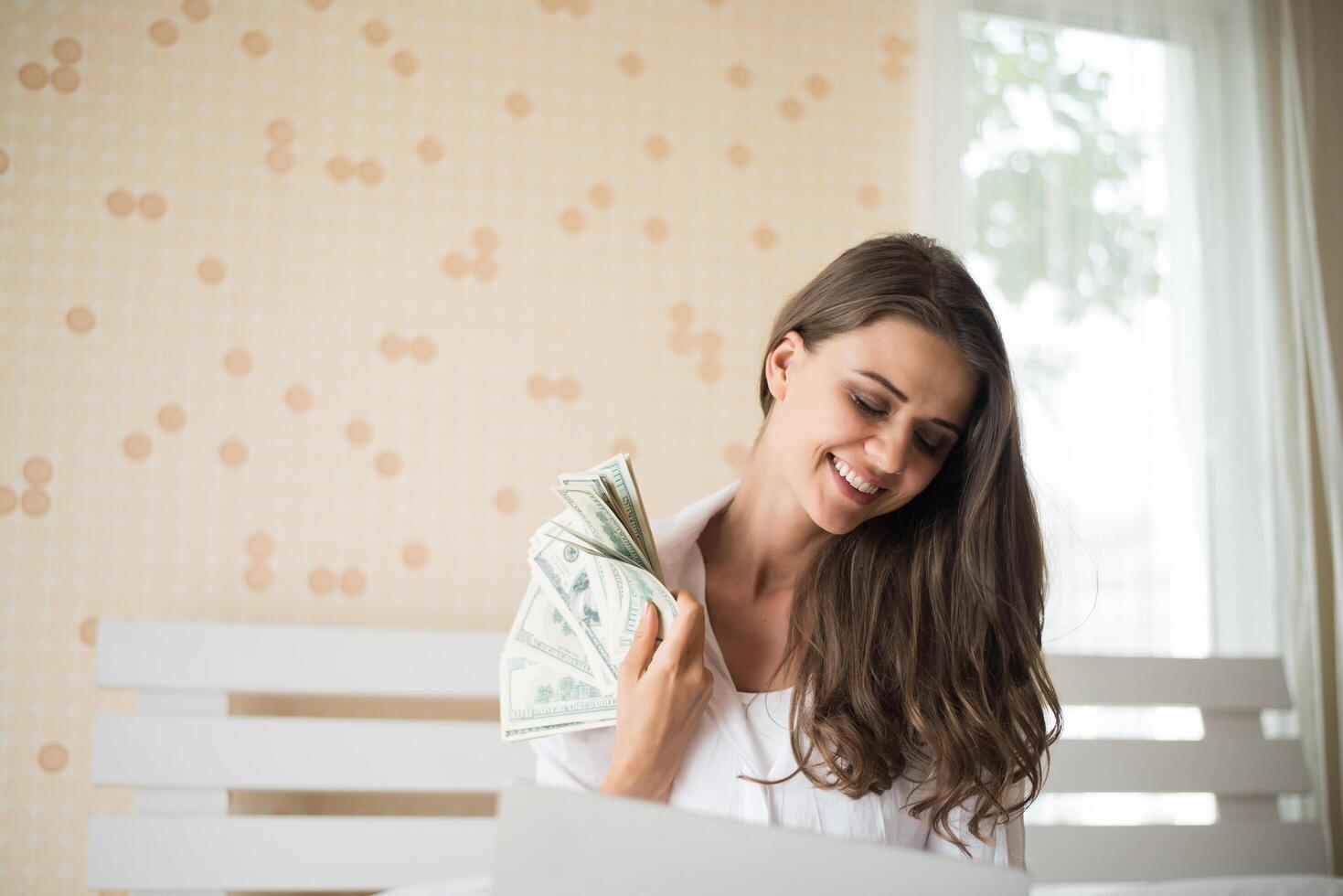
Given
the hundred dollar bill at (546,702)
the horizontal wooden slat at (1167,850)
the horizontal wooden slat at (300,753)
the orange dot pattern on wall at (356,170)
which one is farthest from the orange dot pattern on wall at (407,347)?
the horizontal wooden slat at (1167,850)

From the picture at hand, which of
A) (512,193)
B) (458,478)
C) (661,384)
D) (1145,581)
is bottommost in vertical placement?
(1145,581)

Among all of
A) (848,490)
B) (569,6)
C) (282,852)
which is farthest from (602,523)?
(569,6)

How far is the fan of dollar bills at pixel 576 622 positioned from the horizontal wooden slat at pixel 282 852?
73 centimetres

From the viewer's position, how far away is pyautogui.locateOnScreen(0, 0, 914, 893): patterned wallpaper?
1857 mm

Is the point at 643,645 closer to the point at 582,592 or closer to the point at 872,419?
the point at 582,592

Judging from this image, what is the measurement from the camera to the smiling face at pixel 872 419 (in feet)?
3.72

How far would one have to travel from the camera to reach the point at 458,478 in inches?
79.1

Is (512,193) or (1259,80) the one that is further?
(1259,80)

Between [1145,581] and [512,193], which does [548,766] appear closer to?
[512,193]

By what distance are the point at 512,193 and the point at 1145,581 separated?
5.51ft


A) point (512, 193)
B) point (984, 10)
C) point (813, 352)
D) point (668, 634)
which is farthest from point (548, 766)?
point (984, 10)

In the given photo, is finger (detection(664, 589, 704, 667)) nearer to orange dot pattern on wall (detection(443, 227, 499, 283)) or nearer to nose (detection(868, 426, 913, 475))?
nose (detection(868, 426, 913, 475))

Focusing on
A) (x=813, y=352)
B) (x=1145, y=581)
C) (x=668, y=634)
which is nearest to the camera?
(x=668, y=634)

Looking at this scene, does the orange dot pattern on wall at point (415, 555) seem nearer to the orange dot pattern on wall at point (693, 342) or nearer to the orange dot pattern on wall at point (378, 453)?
the orange dot pattern on wall at point (378, 453)
